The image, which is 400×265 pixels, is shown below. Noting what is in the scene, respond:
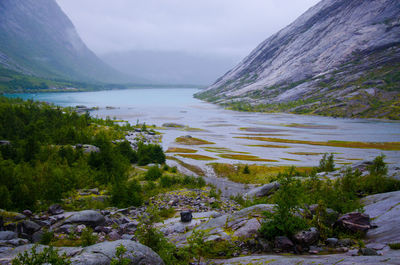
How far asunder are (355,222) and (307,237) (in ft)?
9.83

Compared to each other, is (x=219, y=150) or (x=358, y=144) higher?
(x=358, y=144)

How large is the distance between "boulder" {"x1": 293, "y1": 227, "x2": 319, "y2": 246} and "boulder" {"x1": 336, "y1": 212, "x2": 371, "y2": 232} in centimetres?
174

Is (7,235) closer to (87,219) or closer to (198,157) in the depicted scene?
(87,219)

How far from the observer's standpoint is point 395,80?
152000mm

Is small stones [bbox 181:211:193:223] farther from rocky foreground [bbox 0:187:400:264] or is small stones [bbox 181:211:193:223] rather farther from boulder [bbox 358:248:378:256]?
boulder [bbox 358:248:378:256]

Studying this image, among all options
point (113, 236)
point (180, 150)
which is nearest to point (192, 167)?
point (180, 150)

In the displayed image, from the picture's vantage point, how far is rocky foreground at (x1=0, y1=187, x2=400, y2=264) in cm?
1013

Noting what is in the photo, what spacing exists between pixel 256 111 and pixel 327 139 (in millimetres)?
96298

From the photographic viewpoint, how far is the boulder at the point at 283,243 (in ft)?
37.9

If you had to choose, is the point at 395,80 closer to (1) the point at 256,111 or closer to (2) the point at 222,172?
(1) the point at 256,111

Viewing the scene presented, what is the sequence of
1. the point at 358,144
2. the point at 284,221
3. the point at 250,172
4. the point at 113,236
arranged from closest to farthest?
1. the point at 284,221
2. the point at 113,236
3. the point at 250,172
4. the point at 358,144

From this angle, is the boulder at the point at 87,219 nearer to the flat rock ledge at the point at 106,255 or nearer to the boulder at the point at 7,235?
the boulder at the point at 7,235

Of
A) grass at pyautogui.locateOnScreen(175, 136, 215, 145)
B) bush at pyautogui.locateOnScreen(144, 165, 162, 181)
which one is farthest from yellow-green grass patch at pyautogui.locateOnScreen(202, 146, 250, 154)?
bush at pyautogui.locateOnScreen(144, 165, 162, 181)

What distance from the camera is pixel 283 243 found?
38.2ft
